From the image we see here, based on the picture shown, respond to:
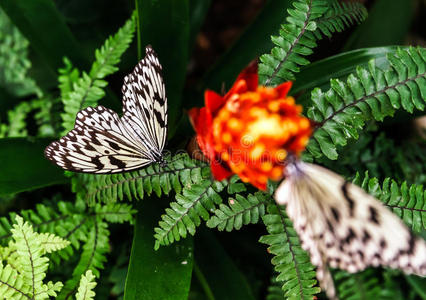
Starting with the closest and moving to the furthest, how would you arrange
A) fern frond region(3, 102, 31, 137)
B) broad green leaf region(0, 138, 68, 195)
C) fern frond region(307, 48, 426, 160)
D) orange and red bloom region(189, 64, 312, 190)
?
1. orange and red bloom region(189, 64, 312, 190)
2. fern frond region(307, 48, 426, 160)
3. broad green leaf region(0, 138, 68, 195)
4. fern frond region(3, 102, 31, 137)

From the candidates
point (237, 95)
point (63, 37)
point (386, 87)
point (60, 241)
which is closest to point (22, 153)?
point (60, 241)

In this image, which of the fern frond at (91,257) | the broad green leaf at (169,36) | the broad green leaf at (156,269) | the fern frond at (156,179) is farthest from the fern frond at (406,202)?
the fern frond at (91,257)

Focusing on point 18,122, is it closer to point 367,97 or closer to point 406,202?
point 367,97

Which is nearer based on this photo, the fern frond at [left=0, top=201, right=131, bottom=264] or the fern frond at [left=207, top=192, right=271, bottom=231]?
the fern frond at [left=207, top=192, right=271, bottom=231]

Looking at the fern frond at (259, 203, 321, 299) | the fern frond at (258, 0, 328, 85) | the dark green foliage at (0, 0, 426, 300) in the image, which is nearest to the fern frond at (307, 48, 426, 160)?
the dark green foliage at (0, 0, 426, 300)

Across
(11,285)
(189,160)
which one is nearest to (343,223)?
(189,160)

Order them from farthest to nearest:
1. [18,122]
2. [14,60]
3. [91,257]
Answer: [14,60] → [18,122] → [91,257]

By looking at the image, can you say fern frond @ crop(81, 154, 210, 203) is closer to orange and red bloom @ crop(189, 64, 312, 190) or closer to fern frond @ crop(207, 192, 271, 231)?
fern frond @ crop(207, 192, 271, 231)
